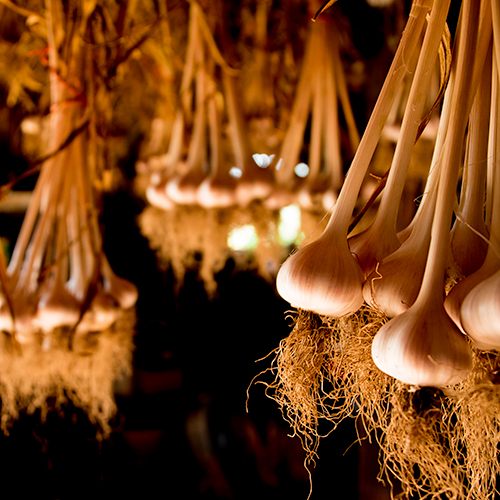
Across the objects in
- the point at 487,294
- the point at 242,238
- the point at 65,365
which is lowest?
the point at 65,365

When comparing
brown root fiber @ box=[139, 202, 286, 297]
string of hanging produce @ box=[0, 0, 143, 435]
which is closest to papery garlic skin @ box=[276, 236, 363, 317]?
string of hanging produce @ box=[0, 0, 143, 435]

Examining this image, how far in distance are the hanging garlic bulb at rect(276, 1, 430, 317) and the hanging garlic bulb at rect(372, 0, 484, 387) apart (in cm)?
4

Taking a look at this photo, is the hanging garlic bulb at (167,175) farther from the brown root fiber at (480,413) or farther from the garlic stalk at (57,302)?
the brown root fiber at (480,413)

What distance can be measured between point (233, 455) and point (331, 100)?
2.79 feet

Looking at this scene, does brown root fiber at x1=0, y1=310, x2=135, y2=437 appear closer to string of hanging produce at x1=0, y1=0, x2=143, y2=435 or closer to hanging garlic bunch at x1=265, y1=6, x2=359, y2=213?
string of hanging produce at x1=0, y1=0, x2=143, y2=435

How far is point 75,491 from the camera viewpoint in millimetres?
1023

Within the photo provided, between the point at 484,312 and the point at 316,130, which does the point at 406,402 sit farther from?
the point at 316,130

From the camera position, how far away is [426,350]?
0.75ft

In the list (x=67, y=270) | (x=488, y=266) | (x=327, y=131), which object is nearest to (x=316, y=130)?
(x=327, y=131)

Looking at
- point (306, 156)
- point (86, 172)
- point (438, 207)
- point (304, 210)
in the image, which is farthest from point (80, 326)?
point (306, 156)

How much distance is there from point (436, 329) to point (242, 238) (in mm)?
701

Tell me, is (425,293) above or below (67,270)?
above

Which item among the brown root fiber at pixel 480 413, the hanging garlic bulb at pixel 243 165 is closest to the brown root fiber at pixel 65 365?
the hanging garlic bulb at pixel 243 165

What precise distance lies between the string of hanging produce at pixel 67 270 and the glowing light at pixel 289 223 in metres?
0.33
